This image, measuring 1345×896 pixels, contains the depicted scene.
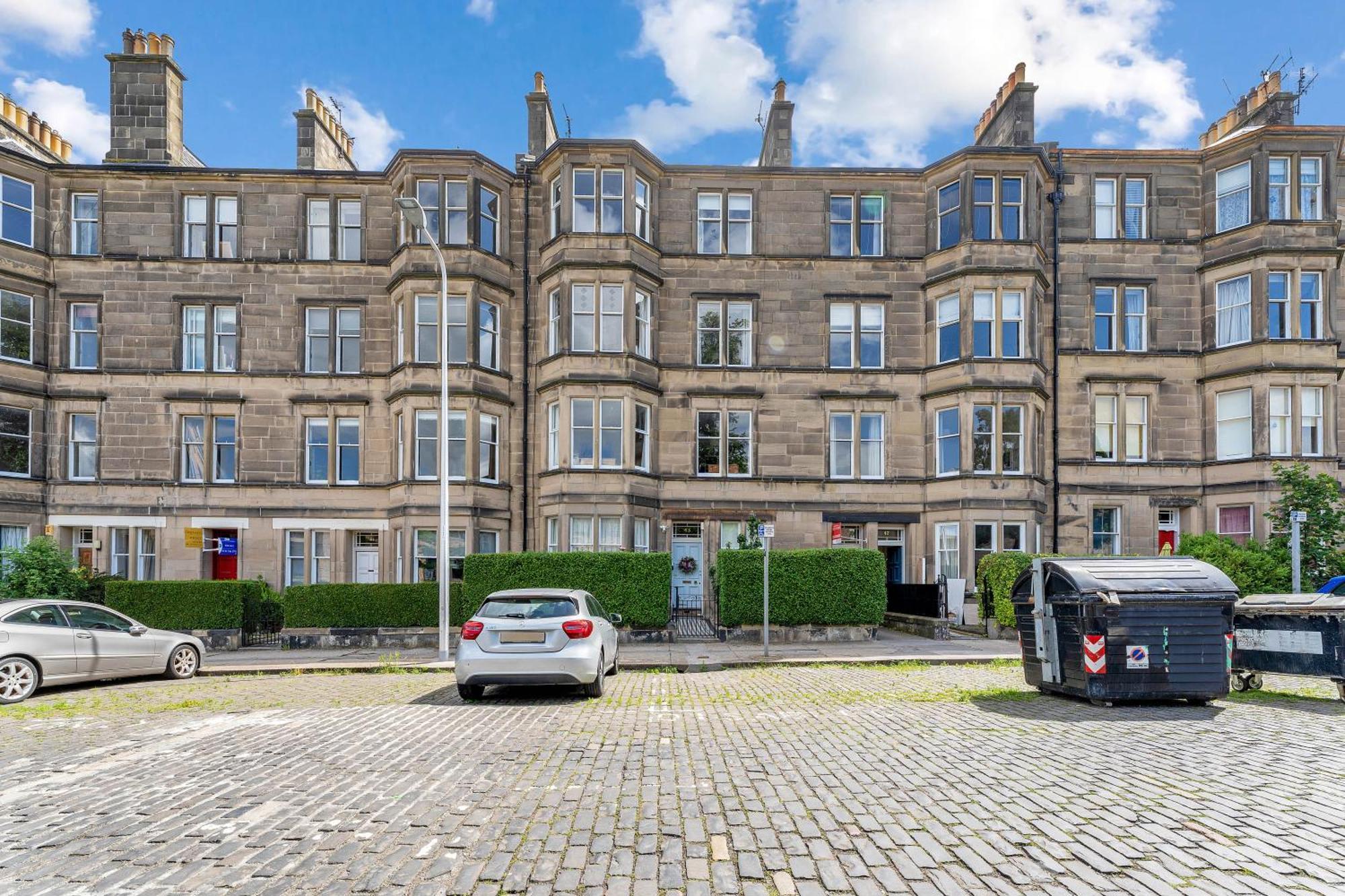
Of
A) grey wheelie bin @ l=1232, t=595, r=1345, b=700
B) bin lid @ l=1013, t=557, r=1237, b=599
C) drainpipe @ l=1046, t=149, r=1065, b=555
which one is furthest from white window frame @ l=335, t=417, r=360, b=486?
grey wheelie bin @ l=1232, t=595, r=1345, b=700

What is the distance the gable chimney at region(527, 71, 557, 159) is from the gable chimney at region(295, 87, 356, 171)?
264 inches

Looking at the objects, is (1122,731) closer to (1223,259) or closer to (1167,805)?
(1167,805)

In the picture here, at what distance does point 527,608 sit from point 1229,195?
1005 inches

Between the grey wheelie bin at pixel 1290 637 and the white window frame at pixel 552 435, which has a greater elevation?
Answer: the white window frame at pixel 552 435

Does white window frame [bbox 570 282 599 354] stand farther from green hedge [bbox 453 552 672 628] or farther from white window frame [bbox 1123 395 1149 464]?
white window frame [bbox 1123 395 1149 464]

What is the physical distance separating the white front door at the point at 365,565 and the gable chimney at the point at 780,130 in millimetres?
17373

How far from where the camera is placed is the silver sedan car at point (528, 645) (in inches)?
414

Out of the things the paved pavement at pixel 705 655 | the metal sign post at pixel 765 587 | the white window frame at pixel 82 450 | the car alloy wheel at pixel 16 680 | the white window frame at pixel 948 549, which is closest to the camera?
the car alloy wheel at pixel 16 680

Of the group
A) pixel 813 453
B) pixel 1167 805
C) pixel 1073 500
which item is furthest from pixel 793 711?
pixel 1073 500

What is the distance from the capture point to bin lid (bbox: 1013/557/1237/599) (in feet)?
33.6

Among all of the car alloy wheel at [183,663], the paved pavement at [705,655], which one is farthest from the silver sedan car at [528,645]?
the car alloy wheel at [183,663]

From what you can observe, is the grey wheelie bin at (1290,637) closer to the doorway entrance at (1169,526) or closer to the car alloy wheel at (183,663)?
the doorway entrance at (1169,526)

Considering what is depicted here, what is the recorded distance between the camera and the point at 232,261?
82.6 ft

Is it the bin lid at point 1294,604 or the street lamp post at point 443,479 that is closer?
the bin lid at point 1294,604
